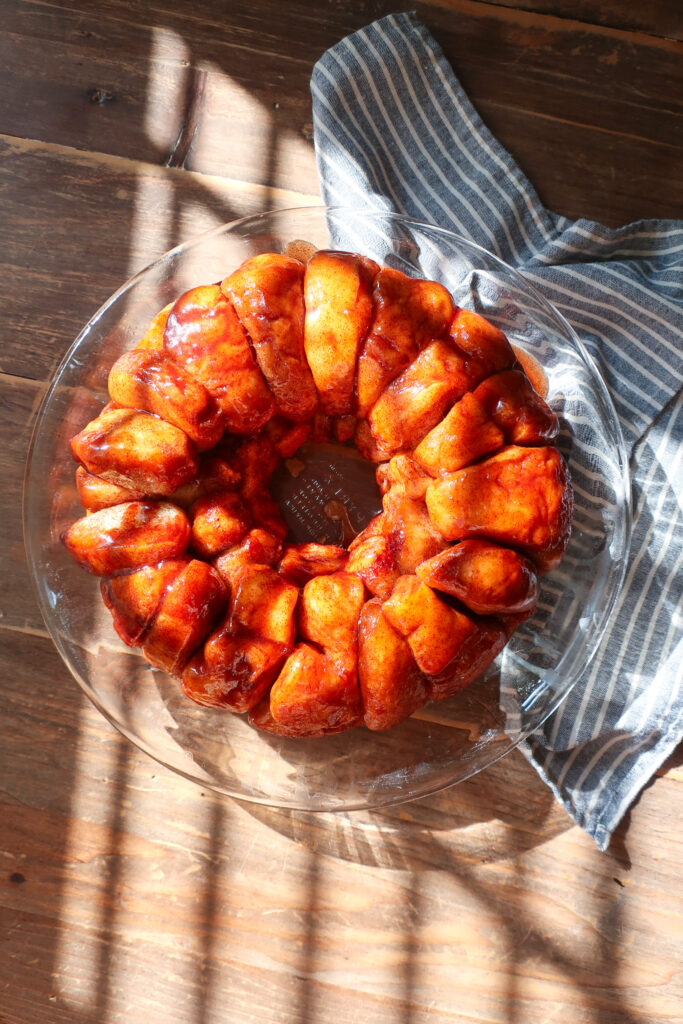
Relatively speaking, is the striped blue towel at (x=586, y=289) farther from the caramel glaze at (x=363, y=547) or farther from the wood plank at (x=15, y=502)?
the wood plank at (x=15, y=502)

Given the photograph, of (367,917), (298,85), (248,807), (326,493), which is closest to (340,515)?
(326,493)

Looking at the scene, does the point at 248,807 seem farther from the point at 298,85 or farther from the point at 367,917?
the point at 298,85

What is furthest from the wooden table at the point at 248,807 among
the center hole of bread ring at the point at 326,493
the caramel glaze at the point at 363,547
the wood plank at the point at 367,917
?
the center hole of bread ring at the point at 326,493

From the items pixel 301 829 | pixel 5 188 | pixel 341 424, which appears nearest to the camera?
pixel 341 424

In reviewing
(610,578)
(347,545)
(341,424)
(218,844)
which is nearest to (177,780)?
(218,844)

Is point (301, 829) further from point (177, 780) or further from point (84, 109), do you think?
point (84, 109)

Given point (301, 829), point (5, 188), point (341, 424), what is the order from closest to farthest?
point (341, 424) → point (301, 829) → point (5, 188)
